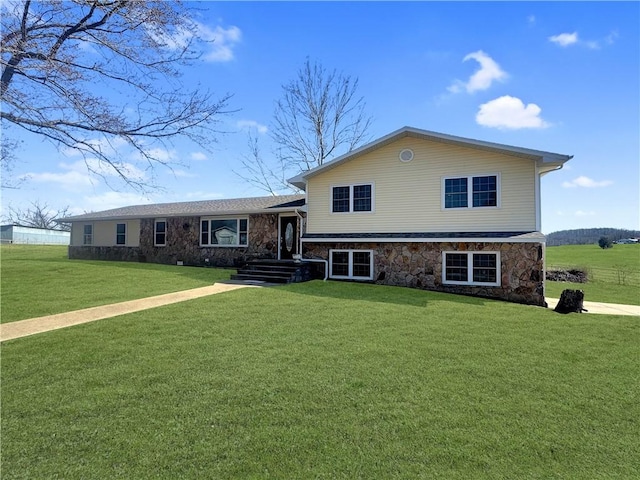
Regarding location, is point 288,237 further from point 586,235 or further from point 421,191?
point 586,235

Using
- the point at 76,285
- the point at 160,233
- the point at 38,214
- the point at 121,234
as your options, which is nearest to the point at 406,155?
the point at 76,285

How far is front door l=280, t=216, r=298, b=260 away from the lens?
617 inches

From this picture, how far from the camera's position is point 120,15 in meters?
7.94

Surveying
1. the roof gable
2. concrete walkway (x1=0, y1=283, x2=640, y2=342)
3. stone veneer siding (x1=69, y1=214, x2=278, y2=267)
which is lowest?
concrete walkway (x1=0, y1=283, x2=640, y2=342)

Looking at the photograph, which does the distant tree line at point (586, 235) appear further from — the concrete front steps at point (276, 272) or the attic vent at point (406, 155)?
the concrete front steps at point (276, 272)

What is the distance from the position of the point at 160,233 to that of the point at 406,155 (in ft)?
46.4

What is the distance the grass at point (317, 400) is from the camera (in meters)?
2.82

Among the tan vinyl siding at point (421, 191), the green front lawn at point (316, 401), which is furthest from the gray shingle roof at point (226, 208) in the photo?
the green front lawn at point (316, 401)

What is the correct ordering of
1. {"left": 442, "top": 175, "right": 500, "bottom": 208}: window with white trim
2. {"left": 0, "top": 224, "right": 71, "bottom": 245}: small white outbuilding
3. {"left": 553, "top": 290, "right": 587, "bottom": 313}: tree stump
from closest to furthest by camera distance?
{"left": 553, "top": 290, "right": 587, "bottom": 313}: tree stump → {"left": 442, "top": 175, "right": 500, "bottom": 208}: window with white trim → {"left": 0, "top": 224, "right": 71, "bottom": 245}: small white outbuilding

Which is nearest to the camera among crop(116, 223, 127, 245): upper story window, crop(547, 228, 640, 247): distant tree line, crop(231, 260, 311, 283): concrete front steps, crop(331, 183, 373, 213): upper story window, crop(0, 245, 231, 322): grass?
crop(0, 245, 231, 322): grass

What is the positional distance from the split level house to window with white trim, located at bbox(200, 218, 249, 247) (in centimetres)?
20

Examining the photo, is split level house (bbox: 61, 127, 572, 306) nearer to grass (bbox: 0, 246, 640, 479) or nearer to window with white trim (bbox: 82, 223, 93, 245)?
grass (bbox: 0, 246, 640, 479)

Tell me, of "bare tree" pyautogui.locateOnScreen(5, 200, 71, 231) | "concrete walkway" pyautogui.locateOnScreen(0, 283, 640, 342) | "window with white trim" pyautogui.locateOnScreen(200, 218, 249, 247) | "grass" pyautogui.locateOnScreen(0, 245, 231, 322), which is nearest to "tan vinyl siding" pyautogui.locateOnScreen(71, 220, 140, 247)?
"grass" pyautogui.locateOnScreen(0, 245, 231, 322)

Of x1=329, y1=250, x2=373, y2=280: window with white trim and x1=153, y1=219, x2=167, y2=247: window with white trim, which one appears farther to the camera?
x1=153, y1=219, x2=167, y2=247: window with white trim
